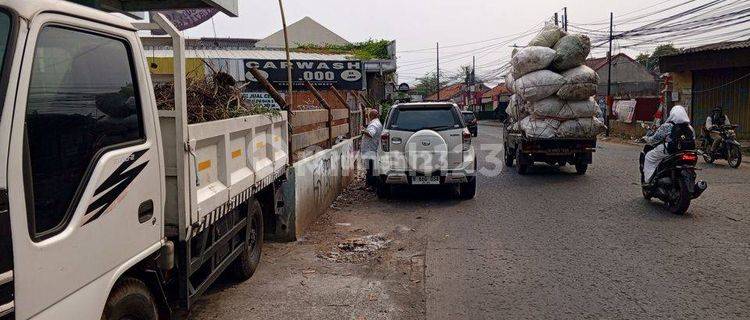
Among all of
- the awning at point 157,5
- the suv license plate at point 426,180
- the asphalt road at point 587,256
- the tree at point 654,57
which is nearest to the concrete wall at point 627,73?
the tree at point 654,57

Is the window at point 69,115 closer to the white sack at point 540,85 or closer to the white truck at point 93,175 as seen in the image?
the white truck at point 93,175

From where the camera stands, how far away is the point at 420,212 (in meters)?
9.16

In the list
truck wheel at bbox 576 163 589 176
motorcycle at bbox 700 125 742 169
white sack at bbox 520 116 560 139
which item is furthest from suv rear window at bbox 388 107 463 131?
motorcycle at bbox 700 125 742 169

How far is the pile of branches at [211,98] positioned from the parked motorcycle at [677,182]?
5.97 m

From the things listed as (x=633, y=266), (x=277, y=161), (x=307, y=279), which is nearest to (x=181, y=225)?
(x=307, y=279)

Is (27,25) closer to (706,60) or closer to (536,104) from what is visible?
(536,104)

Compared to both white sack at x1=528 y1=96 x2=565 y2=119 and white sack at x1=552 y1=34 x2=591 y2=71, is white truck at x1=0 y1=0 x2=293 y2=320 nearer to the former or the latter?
white sack at x1=528 y1=96 x2=565 y2=119

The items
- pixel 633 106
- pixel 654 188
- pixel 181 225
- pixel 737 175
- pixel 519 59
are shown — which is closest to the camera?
pixel 181 225

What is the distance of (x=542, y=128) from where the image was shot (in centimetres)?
1265

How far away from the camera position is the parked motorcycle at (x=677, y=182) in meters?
8.23

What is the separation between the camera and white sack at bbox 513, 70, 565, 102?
12.6 metres

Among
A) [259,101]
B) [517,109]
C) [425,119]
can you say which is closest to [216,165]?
[259,101]

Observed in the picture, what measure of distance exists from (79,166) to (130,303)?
759mm

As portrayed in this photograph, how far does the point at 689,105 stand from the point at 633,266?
19045 mm
